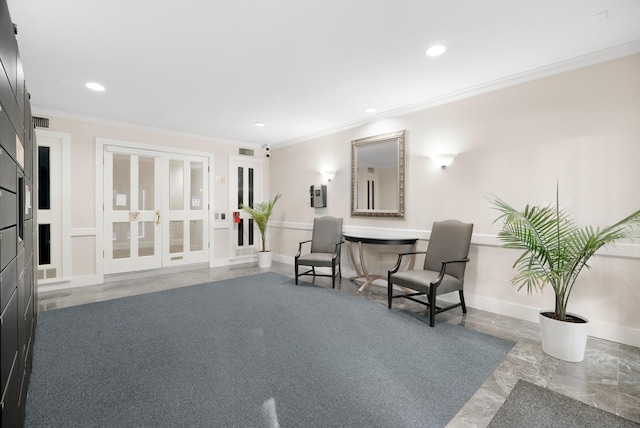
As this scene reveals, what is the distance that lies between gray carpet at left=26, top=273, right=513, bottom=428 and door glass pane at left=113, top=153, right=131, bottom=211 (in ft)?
6.36

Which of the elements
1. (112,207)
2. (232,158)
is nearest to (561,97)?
(232,158)

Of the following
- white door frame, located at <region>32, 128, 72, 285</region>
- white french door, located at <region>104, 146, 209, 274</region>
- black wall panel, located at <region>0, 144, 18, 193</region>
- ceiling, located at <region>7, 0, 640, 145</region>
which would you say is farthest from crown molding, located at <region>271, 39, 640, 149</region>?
white door frame, located at <region>32, 128, 72, 285</region>

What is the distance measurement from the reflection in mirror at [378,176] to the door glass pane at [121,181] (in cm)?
377

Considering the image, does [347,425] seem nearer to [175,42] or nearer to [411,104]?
[175,42]

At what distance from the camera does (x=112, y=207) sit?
196 inches

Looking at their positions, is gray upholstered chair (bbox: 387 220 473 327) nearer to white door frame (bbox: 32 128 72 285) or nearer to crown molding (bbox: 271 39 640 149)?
crown molding (bbox: 271 39 640 149)

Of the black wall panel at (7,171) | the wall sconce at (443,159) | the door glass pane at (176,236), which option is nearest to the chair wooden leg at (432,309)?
the wall sconce at (443,159)

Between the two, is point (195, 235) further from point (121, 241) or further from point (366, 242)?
point (366, 242)

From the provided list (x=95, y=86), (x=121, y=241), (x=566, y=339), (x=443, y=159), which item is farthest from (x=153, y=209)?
(x=566, y=339)

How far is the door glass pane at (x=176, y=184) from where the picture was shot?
Result: 559 centimetres

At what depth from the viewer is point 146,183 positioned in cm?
532

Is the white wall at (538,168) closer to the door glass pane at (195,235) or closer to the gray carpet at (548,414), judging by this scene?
the gray carpet at (548,414)

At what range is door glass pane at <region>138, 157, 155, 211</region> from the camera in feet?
17.3

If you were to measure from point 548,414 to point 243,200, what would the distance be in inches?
230
